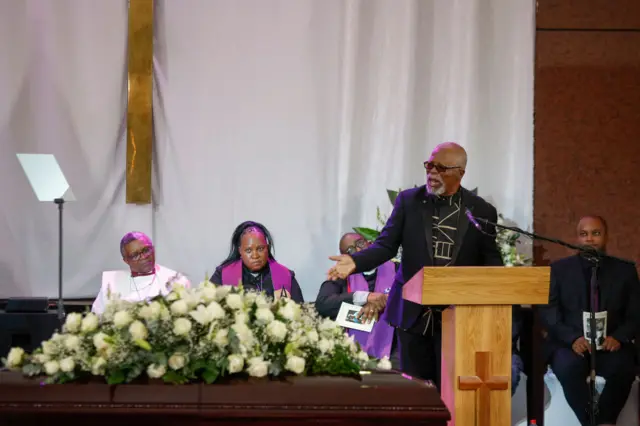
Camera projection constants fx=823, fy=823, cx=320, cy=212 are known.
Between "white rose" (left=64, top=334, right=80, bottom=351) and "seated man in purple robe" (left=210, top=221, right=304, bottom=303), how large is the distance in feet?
10.2

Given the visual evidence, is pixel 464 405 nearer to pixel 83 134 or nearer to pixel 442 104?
pixel 442 104

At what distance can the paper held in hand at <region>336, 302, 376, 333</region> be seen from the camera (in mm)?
5316

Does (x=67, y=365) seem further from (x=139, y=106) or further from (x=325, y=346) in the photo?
(x=139, y=106)

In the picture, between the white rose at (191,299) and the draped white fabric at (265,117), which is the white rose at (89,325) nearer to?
the white rose at (191,299)

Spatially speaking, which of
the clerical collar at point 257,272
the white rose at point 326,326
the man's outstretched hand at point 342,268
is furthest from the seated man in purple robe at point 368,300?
the white rose at point 326,326

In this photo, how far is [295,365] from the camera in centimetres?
225

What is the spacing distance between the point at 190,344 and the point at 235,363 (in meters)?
0.15

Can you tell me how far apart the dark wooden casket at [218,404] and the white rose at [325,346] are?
19 centimetres

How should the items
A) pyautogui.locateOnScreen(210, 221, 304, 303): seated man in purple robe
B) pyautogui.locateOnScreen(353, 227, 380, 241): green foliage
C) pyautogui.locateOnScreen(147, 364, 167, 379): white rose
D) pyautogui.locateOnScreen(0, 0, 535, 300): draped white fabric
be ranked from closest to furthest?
1. pyautogui.locateOnScreen(147, 364, 167, 379): white rose
2. pyautogui.locateOnScreen(210, 221, 304, 303): seated man in purple robe
3. pyautogui.locateOnScreen(353, 227, 380, 241): green foliage
4. pyautogui.locateOnScreen(0, 0, 535, 300): draped white fabric

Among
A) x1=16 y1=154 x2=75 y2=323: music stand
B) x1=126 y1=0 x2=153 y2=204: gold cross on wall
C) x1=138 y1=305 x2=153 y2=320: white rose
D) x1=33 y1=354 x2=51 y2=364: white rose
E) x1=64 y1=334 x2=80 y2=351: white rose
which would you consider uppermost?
x1=126 y1=0 x2=153 y2=204: gold cross on wall

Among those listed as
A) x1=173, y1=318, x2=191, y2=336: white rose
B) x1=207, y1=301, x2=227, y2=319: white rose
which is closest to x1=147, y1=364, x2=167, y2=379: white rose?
x1=173, y1=318, x2=191, y2=336: white rose

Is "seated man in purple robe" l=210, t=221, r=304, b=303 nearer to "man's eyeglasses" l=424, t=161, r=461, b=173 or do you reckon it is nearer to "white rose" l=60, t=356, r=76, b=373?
"man's eyeglasses" l=424, t=161, r=461, b=173

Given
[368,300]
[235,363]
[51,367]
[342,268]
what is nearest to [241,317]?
[235,363]

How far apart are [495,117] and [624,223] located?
1.32 m
